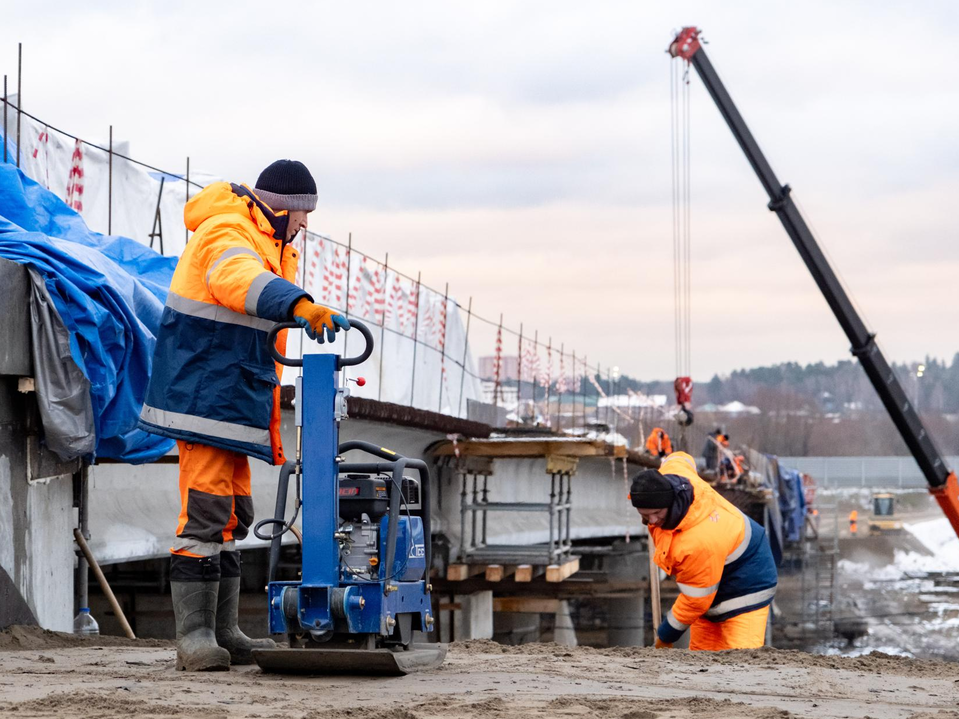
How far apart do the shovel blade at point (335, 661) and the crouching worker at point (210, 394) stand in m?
0.28

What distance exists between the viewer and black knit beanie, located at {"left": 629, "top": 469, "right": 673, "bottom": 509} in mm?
8125

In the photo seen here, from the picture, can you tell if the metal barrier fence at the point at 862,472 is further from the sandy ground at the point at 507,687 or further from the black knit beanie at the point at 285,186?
the black knit beanie at the point at 285,186

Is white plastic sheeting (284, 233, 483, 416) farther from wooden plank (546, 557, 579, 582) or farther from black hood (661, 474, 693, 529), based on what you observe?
black hood (661, 474, 693, 529)

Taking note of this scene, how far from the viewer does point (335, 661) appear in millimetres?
5480

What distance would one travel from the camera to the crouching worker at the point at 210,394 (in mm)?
5516

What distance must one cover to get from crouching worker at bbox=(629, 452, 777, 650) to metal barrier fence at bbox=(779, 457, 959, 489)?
84.0m

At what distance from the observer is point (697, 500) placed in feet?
27.6

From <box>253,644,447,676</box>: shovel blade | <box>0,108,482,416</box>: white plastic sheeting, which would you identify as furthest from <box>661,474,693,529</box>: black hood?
<box>253,644,447,676</box>: shovel blade

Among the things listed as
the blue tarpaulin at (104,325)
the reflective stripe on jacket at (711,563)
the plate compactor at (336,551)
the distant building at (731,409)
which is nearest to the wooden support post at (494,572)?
the reflective stripe on jacket at (711,563)

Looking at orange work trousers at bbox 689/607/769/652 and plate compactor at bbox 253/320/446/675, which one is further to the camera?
orange work trousers at bbox 689/607/769/652

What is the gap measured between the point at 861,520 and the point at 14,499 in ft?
229

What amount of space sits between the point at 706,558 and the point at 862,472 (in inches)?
3515

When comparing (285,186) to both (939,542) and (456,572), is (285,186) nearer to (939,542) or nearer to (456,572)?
(456,572)

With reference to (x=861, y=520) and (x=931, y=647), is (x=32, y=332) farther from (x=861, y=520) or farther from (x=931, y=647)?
(x=861, y=520)
